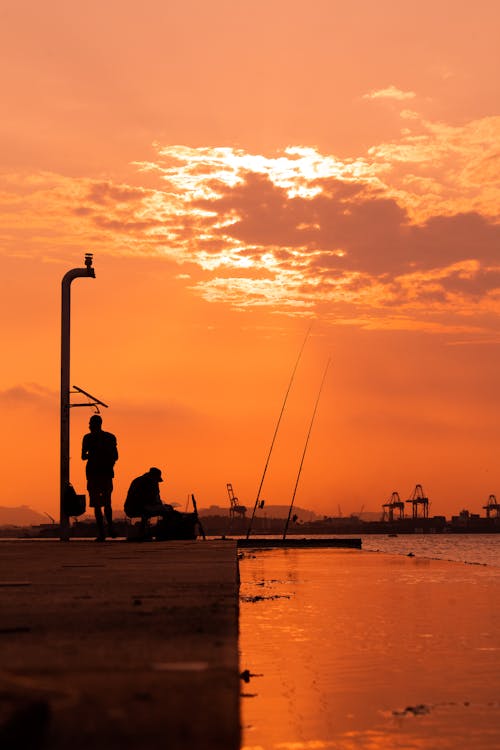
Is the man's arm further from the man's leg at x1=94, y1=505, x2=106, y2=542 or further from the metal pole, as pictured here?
the metal pole

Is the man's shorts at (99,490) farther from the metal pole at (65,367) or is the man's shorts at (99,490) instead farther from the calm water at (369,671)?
the calm water at (369,671)

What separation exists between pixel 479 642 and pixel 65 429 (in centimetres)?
1428

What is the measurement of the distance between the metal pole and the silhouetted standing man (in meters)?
1.67

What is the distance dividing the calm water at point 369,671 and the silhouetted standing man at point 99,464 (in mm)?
7235

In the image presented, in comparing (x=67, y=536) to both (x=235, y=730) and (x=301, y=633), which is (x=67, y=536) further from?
(x=235, y=730)

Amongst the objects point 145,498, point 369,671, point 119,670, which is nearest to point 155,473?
point 145,498

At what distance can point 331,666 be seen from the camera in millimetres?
5832

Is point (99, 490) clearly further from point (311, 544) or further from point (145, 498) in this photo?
point (311, 544)

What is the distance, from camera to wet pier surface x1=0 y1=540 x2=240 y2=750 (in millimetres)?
1906

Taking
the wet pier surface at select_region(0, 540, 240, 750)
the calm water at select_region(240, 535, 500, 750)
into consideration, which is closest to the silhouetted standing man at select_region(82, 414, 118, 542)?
the calm water at select_region(240, 535, 500, 750)

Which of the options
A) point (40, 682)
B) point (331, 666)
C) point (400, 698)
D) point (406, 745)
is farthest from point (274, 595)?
point (40, 682)

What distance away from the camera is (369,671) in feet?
18.5

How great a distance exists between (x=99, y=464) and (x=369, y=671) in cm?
1283

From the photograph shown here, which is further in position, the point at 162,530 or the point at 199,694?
the point at 162,530
